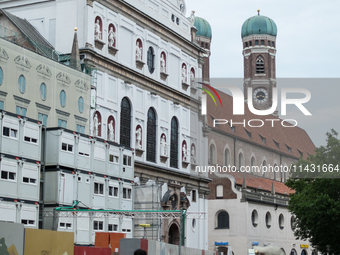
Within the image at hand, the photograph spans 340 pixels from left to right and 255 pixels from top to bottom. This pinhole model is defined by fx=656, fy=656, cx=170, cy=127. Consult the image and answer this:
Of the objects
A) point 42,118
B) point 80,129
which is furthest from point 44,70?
point 80,129

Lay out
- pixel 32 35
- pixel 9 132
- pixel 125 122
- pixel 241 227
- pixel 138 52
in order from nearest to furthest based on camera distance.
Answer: pixel 9 132, pixel 32 35, pixel 125 122, pixel 138 52, pixel 241 227

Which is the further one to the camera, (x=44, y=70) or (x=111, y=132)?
(x=111, y=132)

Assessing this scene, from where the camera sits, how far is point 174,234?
52.7 meters

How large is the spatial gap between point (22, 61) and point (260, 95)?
7236 centimetres

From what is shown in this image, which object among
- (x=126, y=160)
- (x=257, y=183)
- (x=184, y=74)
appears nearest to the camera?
(x=126, y=160)

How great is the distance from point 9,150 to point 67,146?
4563mm

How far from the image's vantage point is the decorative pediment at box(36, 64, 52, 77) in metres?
39.1

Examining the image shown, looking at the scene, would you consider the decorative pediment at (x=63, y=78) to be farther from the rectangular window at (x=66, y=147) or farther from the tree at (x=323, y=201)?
the tree at (x=323, y=201)

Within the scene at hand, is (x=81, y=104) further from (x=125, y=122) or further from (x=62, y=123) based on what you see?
(x=125, y=122)

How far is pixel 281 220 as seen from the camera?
237 ft

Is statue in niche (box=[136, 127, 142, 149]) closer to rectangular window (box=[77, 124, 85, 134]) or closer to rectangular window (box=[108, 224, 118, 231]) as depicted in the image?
rectangular window (box=[77, 124, 85, 134])

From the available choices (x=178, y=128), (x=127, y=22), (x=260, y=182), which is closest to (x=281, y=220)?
(x=260, y=182)

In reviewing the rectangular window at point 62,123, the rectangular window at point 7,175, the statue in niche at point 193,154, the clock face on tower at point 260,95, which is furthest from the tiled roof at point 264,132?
the rectangular window at point 7,175

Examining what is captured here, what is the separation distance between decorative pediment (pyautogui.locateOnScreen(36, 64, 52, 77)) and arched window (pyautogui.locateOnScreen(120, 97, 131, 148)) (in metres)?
9.12
